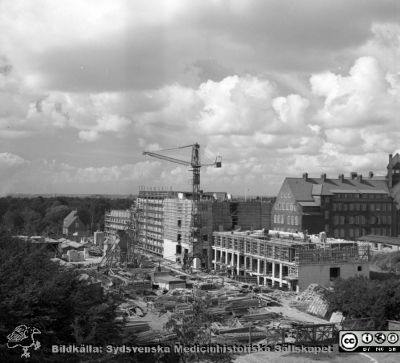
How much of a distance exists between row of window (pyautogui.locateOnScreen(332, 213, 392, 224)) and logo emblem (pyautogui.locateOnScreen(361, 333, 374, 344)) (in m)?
52.2

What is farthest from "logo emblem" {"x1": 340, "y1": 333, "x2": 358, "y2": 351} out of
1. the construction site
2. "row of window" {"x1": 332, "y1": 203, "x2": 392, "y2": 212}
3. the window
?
"row of window" {"x1": 332, "y1": 203, "x2": 392, "y2": 212}

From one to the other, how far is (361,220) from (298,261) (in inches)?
1223

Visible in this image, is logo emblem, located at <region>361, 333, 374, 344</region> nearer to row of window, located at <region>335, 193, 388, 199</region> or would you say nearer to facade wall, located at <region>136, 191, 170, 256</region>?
→ facade wall, located at <region>136, 191, 170, 256</region>

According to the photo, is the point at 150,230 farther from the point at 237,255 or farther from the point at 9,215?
the point at 9,215

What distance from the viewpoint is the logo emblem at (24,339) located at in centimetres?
1351

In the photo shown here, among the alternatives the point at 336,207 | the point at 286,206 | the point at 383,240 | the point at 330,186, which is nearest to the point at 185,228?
the point at 286,206

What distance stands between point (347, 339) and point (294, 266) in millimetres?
26654

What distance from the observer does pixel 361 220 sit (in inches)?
2726

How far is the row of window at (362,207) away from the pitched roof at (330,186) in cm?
173

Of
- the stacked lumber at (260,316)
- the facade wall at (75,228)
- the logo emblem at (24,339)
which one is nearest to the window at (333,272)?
the stacked lumber at (260,316)

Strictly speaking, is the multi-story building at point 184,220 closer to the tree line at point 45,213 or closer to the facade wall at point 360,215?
the facade wall at point 360,215

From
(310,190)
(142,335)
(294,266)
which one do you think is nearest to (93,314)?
(142,335)

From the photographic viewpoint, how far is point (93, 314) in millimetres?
16062

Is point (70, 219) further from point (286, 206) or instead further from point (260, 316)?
point (260, 316)
